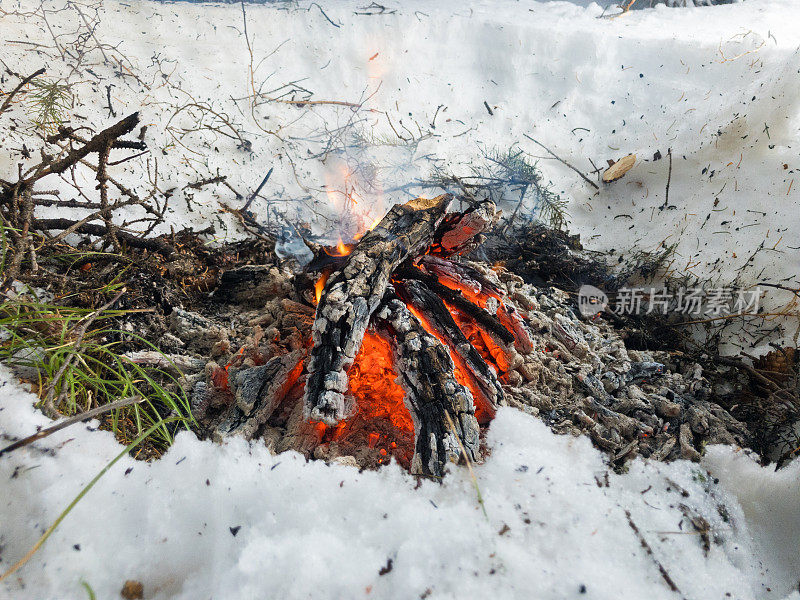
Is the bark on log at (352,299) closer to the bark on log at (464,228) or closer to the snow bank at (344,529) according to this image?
the bark on log at (464,228)

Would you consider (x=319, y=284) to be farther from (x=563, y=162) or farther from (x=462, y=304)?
(x=563, y=162)

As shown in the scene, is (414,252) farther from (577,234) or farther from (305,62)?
(305,62)

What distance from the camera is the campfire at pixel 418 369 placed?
1458mm

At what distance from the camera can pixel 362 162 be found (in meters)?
3.14

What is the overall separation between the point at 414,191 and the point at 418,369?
194 centimetres

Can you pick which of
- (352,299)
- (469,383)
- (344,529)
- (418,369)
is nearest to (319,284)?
(352,299)

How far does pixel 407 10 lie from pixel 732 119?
2.85 m

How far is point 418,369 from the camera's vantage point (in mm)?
1509

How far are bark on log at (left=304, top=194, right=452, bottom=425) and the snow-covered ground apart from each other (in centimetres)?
35

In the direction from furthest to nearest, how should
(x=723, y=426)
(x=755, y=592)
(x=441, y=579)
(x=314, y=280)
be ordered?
(x=314, y=280) → (x=723, y=426) → (x=755, y=592) → (x=441, y=579)

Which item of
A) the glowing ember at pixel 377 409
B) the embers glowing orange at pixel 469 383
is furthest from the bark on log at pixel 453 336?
the glowing ember at pixel 377 409

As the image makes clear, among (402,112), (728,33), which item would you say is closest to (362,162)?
(402,112)

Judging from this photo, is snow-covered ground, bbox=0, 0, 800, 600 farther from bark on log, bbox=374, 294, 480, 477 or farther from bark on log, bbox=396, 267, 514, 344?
bark on log, bbox=396, 267, 514, 344

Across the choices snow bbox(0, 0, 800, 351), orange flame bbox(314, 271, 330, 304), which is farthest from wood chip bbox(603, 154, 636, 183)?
orange flame bbox(314, 271, 330, 304)
